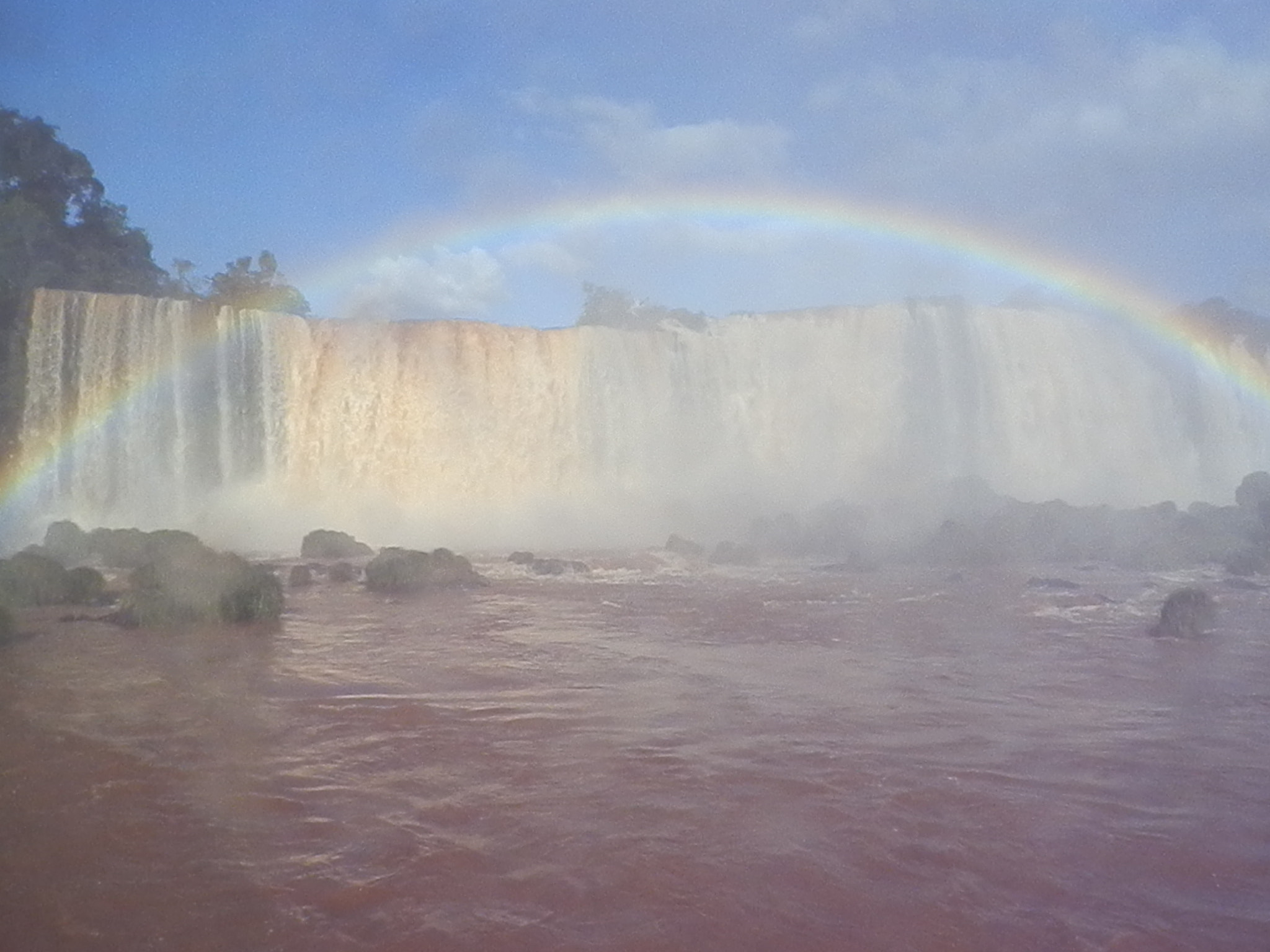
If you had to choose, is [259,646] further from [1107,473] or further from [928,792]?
[1107,473]

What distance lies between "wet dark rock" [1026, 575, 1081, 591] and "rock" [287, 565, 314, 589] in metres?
11.2

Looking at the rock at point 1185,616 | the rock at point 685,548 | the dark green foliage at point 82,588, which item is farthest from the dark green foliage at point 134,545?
the rock at point 1185,616

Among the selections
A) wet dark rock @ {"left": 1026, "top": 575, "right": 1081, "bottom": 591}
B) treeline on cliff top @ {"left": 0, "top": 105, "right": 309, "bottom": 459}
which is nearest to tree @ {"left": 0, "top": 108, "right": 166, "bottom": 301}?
treeline on cliff top @ {"left": 0, "top": 105, "right": 309, "bottom": 459}

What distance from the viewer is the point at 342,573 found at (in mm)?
14844

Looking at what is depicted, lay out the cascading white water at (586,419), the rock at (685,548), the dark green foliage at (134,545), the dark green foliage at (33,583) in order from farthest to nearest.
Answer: the cascading white water at (586,419), the rock at (685,548), the dark green foliage at (134,545), the dark green foliage at (33,583)

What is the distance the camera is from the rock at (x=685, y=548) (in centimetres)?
1906

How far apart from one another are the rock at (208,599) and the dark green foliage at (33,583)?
1239 millimetres

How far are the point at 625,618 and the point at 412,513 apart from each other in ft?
42.2

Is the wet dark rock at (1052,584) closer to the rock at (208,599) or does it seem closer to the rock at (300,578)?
the rock at (208,599)

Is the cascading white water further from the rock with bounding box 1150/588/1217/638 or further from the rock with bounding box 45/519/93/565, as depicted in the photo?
the rock with bounding box 1150/588/1217/638

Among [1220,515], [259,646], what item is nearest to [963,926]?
[259,646]

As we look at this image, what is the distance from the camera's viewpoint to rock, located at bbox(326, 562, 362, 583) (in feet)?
48.4

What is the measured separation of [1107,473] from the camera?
29875mm

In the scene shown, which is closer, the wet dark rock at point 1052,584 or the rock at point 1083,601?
the rock at point 1083,601
